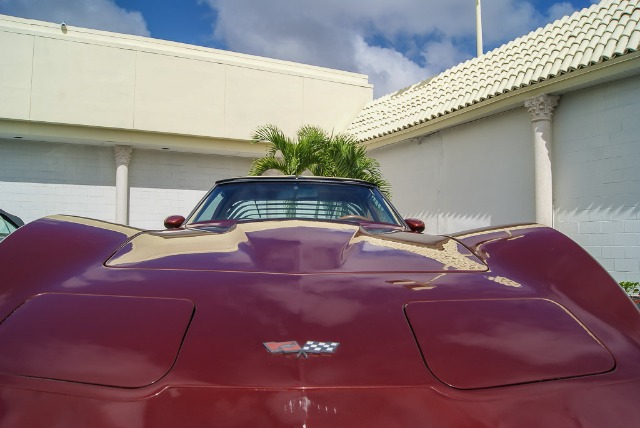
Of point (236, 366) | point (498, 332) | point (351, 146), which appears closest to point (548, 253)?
point (498, 332)

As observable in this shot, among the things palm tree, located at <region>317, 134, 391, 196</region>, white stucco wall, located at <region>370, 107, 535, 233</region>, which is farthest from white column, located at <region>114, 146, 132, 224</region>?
white stucco wall, located at <region>370, 107, 535, 233</region>

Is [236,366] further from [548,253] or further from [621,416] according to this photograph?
[548,253]

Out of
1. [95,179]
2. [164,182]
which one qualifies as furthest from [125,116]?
[164,182]

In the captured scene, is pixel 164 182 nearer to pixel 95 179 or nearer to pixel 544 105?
pixel 95 179

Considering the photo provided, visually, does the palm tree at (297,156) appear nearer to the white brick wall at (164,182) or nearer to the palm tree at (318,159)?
the palm tree at (318,159)

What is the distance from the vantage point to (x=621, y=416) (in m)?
1.09

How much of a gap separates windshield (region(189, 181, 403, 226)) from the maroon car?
4.44ft

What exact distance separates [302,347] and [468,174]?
1002 centimetres

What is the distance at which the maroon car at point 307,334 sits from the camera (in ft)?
3.42

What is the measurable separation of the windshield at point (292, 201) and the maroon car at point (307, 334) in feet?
4.44

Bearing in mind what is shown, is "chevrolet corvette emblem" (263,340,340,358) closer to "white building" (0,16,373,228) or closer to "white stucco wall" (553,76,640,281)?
"white stucco wall" (553,76,640,281)

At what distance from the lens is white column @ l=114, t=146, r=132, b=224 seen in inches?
501

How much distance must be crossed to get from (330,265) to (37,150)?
43.0ft

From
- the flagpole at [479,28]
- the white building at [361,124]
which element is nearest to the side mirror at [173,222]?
the white building at [361,124]
